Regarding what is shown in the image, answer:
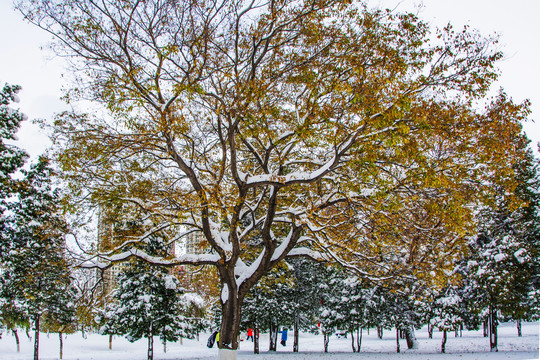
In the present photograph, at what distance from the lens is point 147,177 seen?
1288 centimetres

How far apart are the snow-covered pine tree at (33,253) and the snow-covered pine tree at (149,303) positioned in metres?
3.34

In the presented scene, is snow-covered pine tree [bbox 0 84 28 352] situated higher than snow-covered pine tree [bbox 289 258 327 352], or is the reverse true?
snow-covered pine tree [bbox 0 84 28 352]

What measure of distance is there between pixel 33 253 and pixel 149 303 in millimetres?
7782

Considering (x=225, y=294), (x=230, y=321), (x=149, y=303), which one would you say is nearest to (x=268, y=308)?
(x=149, y=303)

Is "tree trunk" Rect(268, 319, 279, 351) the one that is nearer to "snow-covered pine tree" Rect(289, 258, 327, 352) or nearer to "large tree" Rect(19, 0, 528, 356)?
"snow-covered pine tree" Rect(289, 258, 327, 352)

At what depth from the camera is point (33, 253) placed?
72.3 feet

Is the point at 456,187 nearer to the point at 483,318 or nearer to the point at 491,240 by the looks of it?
the point at 491,240

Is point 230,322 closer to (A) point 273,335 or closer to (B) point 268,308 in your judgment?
(B) point 268,308

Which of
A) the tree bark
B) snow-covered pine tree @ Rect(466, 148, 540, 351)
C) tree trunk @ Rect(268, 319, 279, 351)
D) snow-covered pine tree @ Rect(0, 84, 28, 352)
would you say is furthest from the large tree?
tree trunk @ Rect(268, 319, 279, 351)

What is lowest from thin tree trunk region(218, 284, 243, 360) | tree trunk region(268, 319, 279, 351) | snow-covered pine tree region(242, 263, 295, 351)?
tree trunk region(268, 319, 279, 351)

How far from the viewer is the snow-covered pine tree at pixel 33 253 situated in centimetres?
1811

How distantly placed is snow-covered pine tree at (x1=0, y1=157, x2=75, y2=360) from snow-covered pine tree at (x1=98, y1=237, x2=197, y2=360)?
3343 mm

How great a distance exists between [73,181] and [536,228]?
27.5 metres

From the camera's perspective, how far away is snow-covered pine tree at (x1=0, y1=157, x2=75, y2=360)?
18.1 meters
